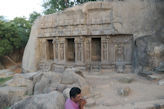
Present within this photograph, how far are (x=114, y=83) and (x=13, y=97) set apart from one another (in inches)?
216

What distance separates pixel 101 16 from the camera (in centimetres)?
1113

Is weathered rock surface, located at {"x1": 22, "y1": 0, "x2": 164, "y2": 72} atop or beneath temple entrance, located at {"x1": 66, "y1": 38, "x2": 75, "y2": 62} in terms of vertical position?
atop

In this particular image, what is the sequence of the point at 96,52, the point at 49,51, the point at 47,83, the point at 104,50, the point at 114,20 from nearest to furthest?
the point at 47,83
the point at 114,20
the point at 104,50
the point at 96,52
the point at 49,51

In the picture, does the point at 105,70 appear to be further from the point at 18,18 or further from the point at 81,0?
the point at 18,18

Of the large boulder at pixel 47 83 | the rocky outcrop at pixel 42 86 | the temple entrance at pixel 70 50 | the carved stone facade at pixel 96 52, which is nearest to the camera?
the rocky outcrop at pixel 42 86

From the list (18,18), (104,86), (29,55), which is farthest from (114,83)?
(18,18)

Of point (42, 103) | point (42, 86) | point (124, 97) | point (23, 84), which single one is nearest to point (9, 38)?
point (23, 84)

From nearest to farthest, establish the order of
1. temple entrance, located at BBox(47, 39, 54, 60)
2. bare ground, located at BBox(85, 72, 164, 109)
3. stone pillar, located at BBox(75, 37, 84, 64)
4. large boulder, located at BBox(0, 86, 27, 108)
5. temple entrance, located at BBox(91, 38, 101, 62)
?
bare ground, located at BBox(85, 72, 164, 109) → large boulder, located at BBox(0, 86, 27, 108) → stone pillar, located at BBox(75, 37, 84, 64) → temple entrance, located at BBox(91, 38, 101, 62) → temple entrance, located at BBox(47, 39, 54, 60)

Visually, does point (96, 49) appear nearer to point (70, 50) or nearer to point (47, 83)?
point (70, 50)

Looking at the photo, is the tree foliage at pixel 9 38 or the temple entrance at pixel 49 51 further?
the tree foliage at pixel 9 38

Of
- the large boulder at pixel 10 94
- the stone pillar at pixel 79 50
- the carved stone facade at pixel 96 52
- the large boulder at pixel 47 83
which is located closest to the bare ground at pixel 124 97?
the large boulder at pixel 47 83

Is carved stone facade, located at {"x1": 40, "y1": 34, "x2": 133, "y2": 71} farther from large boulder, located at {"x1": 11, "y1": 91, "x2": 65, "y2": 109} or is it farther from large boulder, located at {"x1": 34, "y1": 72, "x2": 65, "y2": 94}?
large boulder, located at {"x1": 11, "y1": 91, "x2": 65, "y2": 109}

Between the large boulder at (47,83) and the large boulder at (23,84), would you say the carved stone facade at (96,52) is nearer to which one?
the large boulder at (47,83)

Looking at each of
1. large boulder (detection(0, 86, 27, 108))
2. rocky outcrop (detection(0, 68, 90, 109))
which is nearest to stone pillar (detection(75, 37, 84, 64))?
rocky outcrop (detection(0, 68, 90, 109))
